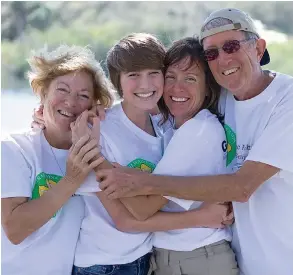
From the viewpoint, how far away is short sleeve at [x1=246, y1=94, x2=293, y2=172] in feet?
6.87

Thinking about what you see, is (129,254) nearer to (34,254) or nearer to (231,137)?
(34,254)

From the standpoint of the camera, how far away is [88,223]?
89.7 inches

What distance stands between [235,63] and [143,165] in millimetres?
575

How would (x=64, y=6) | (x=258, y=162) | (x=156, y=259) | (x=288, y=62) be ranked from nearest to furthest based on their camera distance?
(x=258, y=162) → (x=156, y=259) → (x=288, y=62) → (x=64, y=6)

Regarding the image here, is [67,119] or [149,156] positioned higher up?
[67,119]

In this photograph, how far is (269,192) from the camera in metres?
2.19

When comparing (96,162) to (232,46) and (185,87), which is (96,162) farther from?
(232,46)

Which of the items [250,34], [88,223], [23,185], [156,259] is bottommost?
[156,259]

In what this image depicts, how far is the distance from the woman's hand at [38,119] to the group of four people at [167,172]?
5 centimetres

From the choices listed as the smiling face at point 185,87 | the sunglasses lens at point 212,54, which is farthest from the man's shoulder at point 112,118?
the sunglasses lens at point 212,54

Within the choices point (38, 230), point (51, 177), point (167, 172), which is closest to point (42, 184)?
point (51, 177)

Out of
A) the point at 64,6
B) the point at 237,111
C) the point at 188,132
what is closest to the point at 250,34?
the point at 237,111

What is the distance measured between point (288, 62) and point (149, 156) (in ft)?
32.7

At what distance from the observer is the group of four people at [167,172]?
2152mm
